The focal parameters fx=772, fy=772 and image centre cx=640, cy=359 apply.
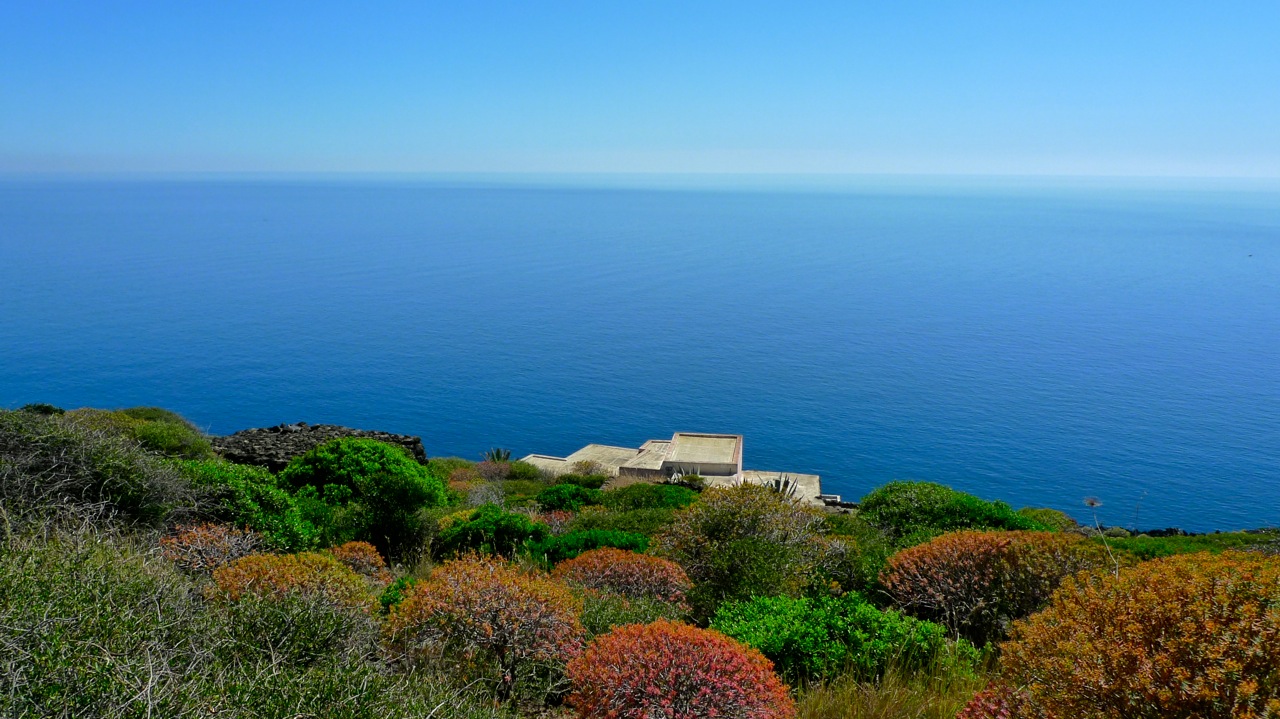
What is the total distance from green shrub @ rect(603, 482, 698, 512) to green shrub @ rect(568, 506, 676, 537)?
1.87 meters

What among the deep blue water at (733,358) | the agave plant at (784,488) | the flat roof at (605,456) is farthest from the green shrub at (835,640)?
the deep blue water at (733,358)

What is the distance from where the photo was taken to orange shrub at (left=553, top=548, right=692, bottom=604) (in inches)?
380

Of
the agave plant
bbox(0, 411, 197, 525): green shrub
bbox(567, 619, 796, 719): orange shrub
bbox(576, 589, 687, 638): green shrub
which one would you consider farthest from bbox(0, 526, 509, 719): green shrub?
the agave plant

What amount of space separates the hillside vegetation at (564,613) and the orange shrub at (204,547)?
4cm

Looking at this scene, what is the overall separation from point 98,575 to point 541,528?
8109 mm

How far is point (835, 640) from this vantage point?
7.59 meters

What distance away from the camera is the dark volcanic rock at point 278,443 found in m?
23.0

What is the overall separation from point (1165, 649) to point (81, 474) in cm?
1178

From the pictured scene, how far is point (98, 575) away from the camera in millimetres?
5695

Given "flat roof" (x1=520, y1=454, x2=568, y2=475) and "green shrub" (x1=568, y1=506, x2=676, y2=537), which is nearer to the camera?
"green shrub" (x1=568, y1=506, x2=676, y2=537)

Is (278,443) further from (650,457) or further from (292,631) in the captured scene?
(292,631)

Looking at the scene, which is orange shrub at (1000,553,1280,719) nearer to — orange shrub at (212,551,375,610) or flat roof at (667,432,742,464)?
orange shrub at (212,551,375,610)

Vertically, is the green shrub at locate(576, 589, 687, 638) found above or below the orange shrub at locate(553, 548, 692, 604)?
above

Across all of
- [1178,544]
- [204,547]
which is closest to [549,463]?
[1178,544]
